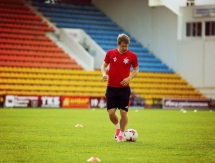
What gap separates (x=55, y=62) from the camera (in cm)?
3712

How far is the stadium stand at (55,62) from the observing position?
114ft

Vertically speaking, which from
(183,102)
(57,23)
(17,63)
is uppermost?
(57,23)

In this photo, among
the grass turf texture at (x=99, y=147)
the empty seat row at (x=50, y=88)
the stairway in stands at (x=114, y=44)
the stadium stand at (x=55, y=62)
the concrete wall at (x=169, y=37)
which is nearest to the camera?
the grass turf texture at (x=99, y=147)

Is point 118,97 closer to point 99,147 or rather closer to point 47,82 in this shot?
point 99,147

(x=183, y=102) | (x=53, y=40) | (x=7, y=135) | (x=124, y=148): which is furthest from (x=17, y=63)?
(x=124, y=148)

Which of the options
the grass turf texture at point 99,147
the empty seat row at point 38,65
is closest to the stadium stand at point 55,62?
the empty seat row at point 38,65

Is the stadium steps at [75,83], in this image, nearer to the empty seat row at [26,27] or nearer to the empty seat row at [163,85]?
the empty seat row at [163,85]

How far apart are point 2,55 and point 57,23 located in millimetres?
6442

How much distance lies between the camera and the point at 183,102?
3588 cm

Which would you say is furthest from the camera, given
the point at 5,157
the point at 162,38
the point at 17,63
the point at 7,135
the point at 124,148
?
the point at 162,38

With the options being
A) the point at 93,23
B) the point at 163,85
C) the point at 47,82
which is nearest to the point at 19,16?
the point at 93,23

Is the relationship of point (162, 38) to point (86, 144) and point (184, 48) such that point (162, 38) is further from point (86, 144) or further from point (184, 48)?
point (86, 144)

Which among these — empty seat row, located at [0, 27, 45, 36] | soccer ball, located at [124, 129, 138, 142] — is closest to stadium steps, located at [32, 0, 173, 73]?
empty seat row, located at [0, 27, 45, 36]

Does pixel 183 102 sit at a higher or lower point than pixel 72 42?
lower
